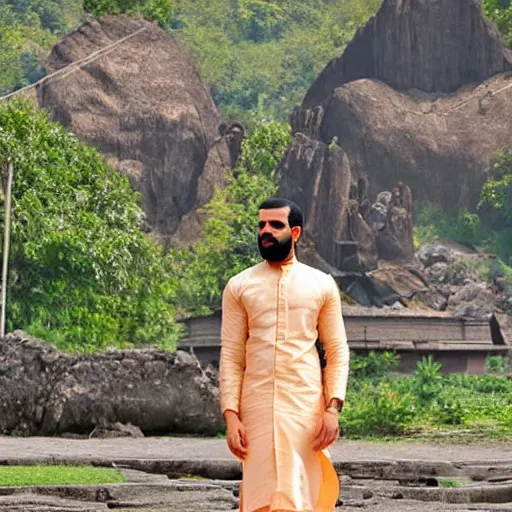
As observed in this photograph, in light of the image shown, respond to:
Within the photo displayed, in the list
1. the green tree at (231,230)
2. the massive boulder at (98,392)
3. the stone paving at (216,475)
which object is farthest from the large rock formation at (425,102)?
the stone paving at (216,475)

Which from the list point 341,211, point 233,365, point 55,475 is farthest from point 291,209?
point 341,211

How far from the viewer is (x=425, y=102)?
80500 millimetres

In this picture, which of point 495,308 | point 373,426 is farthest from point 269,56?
point 373,426

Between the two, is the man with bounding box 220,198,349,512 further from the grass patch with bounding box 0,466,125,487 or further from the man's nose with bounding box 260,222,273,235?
the grass patch with bounding box 0,466,125,487

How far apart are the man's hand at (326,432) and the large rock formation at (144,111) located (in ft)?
213

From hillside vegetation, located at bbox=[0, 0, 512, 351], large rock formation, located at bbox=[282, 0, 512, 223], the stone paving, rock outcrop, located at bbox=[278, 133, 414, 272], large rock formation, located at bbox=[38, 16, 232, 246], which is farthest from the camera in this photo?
large rock formation, located at bbox=[282, 0, 512, 223]

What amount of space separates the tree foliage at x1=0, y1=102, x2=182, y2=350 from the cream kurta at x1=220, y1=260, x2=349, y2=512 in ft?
96.7

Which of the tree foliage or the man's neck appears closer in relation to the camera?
the man's neck

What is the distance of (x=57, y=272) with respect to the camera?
40.8m

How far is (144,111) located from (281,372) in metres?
70.2

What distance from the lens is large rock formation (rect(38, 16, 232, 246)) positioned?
245 feet

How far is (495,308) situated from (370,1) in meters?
70.8

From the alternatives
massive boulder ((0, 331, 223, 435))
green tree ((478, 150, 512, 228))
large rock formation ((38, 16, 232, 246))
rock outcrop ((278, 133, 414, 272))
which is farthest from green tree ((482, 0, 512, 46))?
massive boulder ((0, 331, 223, 435))

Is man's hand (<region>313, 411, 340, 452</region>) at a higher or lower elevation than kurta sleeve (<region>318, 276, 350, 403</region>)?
lower
